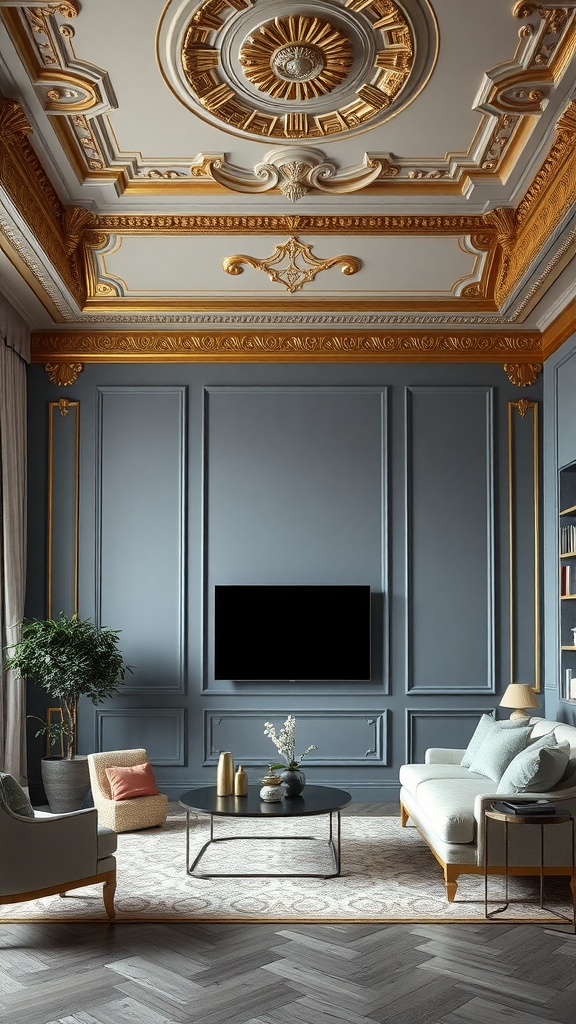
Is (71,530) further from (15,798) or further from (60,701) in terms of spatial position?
(15,798)

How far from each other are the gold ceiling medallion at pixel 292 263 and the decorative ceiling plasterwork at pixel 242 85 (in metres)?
0.84

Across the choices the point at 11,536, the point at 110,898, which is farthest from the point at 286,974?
the point at 11,536

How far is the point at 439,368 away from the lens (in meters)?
7.30

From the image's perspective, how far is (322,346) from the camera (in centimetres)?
727

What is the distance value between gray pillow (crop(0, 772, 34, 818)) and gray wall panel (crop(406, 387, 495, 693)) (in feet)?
12.1

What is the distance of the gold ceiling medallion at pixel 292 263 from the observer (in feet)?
21.1

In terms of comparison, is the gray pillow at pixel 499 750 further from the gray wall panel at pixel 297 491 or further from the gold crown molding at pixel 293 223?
the gold crown molding at pixel 293 223

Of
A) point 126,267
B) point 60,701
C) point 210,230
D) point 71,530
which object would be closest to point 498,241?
point 210,230

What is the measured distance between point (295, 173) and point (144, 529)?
2980mm

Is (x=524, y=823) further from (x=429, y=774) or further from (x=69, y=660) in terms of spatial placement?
(x=69, y=660)

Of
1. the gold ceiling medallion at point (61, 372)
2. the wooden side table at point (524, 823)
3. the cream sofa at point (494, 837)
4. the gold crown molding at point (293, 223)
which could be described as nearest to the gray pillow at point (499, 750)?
the cream sofa at point (494, 837)

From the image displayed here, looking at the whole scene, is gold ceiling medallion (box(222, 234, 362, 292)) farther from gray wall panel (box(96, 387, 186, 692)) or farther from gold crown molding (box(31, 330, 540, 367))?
gray wall panel (box(96, 387, 186, 692))

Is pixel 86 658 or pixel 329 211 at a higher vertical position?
pixel 329 211

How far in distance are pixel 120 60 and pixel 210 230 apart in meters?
1.82
